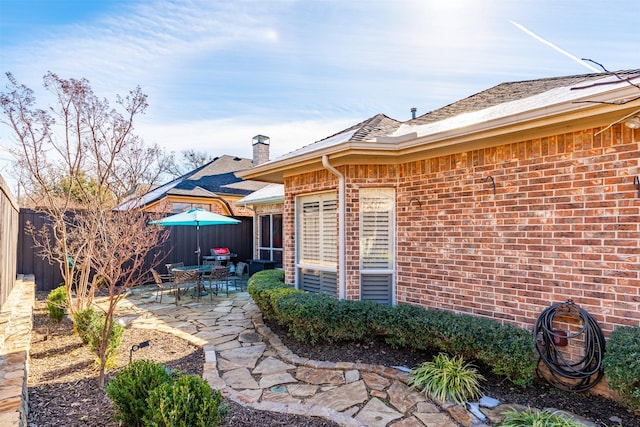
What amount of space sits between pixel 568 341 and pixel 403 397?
6.26 ft

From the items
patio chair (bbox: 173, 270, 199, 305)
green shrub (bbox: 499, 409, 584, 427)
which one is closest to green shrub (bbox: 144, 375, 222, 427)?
green shrub (bbox: 499, 409, 584, 427)

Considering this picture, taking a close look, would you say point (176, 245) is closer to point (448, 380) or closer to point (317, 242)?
point (317, 242)

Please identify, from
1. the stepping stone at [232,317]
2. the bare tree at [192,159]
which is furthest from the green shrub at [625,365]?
the bare tree at [192,159]

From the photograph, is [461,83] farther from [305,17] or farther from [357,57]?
[305,17]

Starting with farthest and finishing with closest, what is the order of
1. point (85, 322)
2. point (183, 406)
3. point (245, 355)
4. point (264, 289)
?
point (264, 289)
point (85, 322)
point (245, 355)
point (183, 406)

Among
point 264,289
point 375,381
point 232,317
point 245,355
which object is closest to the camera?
point 375,381

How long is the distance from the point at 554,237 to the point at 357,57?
5.36 m

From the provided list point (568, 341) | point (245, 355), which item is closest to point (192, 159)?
point (245, 355)

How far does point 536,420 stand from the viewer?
9.86ft

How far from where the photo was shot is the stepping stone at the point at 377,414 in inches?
130

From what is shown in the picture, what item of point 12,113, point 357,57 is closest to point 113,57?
point 12,113

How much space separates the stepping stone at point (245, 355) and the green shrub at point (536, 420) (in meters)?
2.97

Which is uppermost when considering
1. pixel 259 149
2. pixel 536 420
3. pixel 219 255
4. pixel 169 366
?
pixel 259 149

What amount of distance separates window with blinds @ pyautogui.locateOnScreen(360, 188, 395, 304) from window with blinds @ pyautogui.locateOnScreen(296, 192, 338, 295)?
509 millimetres
